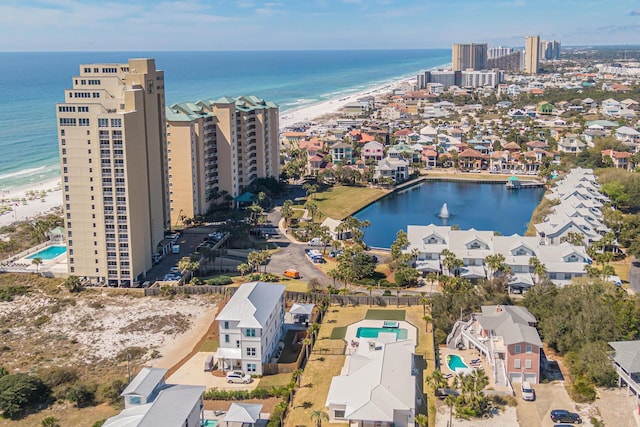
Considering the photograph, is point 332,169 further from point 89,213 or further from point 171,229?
point 89,213

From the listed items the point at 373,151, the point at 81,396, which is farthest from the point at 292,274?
the point at 373,151

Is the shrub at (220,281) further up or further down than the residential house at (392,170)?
further down

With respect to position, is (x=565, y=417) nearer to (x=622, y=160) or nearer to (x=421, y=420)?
(x=421, y=420)

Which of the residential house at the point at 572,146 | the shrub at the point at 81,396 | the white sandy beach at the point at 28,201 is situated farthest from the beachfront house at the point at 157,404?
the residential house at the point at 572,146

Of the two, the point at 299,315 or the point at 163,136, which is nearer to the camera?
the point at 299,315

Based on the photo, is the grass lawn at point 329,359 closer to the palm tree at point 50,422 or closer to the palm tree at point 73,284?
the palm tree at point 50,422

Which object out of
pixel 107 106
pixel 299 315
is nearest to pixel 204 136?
pixel 107 106
